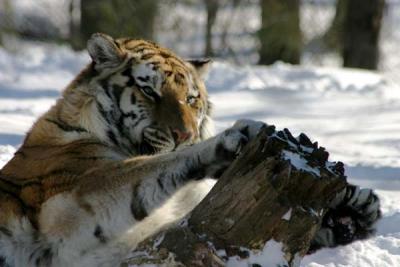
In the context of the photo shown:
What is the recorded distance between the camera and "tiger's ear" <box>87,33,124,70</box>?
12.0ft

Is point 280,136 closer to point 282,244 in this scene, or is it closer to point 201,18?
point 282,244

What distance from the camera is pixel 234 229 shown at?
2.75 m

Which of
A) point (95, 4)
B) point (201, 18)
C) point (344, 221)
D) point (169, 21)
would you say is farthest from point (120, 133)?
point (201, 18)

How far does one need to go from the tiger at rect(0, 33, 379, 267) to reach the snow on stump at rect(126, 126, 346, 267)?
0.13 meters

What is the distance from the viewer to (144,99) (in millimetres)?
3586

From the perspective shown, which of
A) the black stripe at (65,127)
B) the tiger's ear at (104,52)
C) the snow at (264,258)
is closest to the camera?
the snow at (264,258)

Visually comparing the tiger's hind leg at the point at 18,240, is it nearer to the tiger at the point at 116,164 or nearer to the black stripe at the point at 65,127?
the tiger at the point at 116,164

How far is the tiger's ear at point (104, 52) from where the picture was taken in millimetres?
3652

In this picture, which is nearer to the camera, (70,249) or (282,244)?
(282,244)

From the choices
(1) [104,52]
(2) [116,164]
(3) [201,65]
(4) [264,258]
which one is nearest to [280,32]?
(3) [201,65]

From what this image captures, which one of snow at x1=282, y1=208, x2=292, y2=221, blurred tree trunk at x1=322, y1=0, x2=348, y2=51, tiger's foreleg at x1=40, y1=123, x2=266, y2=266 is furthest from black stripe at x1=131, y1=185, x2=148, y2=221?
blurred tree trunk at x1=322, y1=0, x2=348, y2=51

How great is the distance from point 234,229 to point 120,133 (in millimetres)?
987

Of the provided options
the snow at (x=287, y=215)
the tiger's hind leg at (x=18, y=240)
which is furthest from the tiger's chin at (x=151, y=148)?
the snow at (x=287, y=215)

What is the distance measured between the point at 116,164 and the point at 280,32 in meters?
10.1
